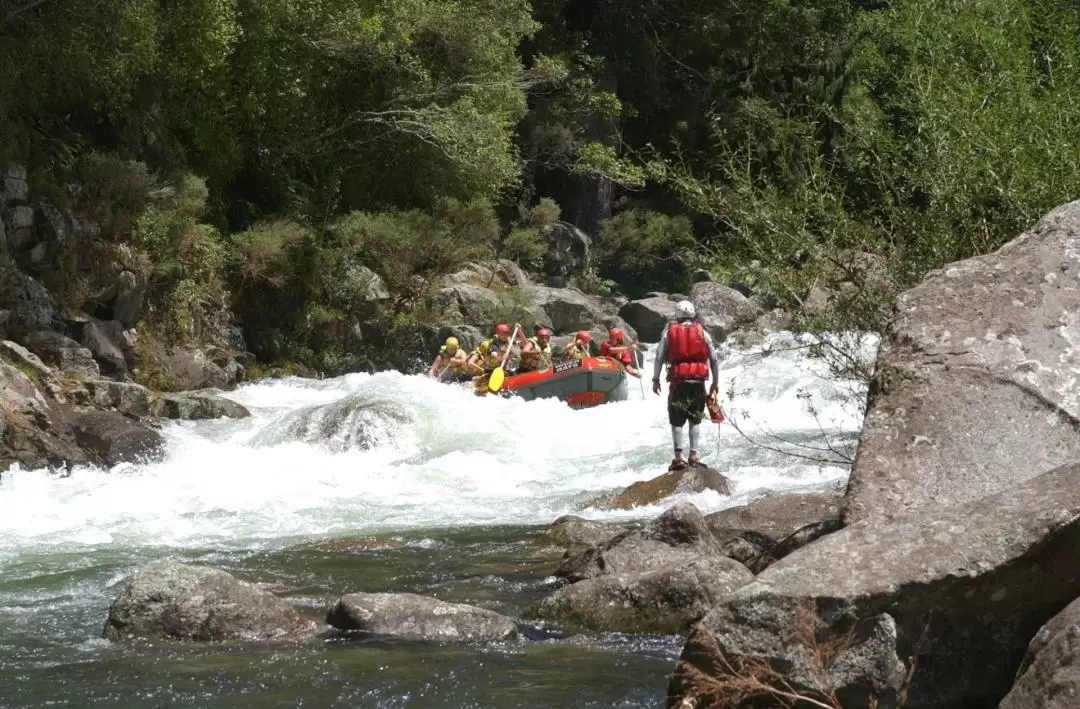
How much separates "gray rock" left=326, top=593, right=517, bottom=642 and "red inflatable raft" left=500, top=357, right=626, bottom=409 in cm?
1081

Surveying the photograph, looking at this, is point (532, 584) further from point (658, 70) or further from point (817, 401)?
point (658, 70)

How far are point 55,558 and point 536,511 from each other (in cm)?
362

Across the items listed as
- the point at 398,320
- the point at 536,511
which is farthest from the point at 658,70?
the point at 536,511

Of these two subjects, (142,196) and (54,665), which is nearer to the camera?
(54,665)

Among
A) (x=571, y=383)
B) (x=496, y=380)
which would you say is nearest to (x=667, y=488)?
(x=571, y=383)

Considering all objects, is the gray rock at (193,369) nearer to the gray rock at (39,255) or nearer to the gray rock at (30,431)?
the gray rock at (39,255)

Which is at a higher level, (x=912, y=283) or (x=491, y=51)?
(x=491, y=51)

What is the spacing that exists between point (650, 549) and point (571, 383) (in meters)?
10.0

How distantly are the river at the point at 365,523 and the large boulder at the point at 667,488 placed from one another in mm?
197

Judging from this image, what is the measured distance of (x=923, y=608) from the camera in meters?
4.08

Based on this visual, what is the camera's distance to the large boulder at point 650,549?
712cm

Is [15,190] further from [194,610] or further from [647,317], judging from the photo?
[647,317]

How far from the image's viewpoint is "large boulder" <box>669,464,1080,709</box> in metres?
4.02

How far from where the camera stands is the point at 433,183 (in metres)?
24.5
